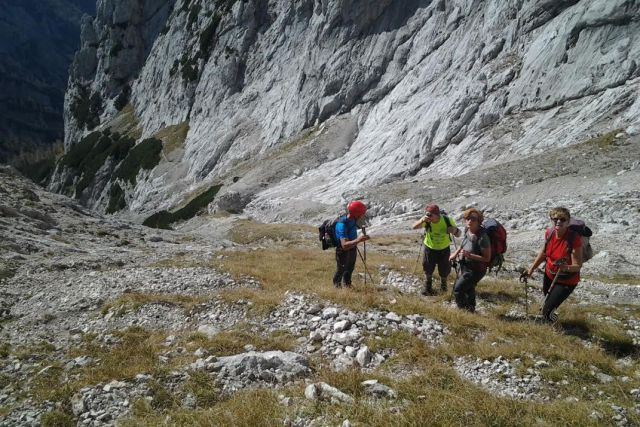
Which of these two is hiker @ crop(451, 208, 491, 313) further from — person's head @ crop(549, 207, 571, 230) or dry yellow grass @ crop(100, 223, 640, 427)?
person's head @ crop(549, 207, 571, 230)

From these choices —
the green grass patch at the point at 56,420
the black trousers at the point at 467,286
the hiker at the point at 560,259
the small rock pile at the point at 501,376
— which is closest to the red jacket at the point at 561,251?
the hiker at the point at 560,259

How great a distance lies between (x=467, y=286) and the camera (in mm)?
8930

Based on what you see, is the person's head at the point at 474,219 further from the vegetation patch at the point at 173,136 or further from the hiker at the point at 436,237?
the vegetation patch at the point at 173,136

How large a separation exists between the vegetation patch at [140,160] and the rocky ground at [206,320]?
6172cm

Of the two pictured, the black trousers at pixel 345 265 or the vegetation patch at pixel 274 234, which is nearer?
the black trousers at pixel 345 265

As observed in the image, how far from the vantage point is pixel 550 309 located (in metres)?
8.16

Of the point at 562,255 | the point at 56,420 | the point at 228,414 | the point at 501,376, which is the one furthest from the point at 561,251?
the point at 56,420

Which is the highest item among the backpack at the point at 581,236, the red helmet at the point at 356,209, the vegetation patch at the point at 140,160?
the vegetation patch at the point at 140,160

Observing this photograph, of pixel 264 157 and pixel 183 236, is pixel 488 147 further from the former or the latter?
pixel 264 157

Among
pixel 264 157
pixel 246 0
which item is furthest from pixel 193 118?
pixel 264 157

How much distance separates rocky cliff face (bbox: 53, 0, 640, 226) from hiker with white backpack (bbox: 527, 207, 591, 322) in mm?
24981

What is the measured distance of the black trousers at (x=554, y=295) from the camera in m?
7.83

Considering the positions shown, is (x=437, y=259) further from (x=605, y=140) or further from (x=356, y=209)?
(x=605, y=140)

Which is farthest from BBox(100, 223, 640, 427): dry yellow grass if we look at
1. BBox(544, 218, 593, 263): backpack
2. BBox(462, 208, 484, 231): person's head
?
BBox(462, 208, 484, 231): person's head
